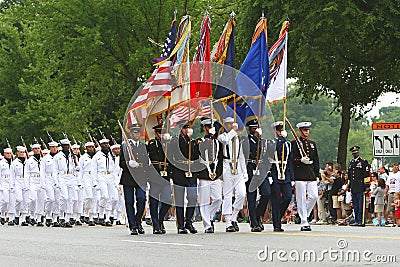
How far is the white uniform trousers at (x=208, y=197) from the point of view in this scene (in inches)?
704

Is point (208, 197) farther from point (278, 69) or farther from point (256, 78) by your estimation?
point (278, 69)

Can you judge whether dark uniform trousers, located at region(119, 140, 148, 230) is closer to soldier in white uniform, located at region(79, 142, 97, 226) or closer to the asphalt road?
the asphalt road

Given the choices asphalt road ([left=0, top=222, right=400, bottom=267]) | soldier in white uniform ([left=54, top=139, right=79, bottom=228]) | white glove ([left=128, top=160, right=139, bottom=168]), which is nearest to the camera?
asphalt road ([left=0, top=222, right=400, bottom=267])

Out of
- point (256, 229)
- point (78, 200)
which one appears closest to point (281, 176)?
point (256, 229)

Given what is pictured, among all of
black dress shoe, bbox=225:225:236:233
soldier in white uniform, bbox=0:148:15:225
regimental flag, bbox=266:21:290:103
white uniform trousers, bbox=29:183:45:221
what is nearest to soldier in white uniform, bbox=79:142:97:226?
white uniform trousers, bbox=29:183:45:221

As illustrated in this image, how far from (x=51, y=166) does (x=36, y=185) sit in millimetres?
1233

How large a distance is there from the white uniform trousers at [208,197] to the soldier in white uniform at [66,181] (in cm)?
637

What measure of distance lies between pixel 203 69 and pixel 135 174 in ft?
13.2

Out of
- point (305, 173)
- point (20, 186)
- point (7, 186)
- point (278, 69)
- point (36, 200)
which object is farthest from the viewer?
point (7, 186)

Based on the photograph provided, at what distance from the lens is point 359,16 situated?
1115 inches

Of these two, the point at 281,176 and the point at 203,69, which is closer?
the point at 281,176

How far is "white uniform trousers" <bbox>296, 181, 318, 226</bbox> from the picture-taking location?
58.8 feet

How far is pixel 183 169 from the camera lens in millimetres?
17938

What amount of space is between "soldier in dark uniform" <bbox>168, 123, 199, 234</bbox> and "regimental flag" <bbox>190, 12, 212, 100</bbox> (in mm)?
2958
